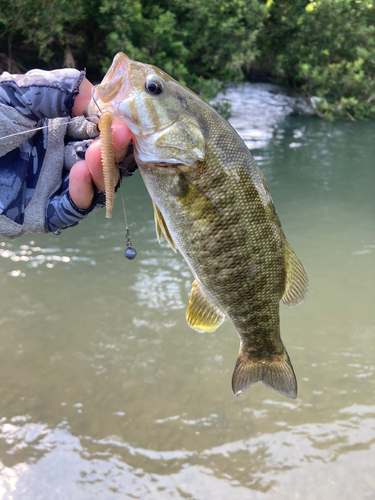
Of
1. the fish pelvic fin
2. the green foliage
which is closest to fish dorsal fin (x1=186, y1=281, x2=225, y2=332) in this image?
the fish pelvic fin

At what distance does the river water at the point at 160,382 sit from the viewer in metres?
3.84

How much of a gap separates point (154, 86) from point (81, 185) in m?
0.52

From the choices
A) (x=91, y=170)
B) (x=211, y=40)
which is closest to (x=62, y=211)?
(x=91, y=170)

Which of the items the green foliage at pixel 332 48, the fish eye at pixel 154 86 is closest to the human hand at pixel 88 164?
the fish eye at pixel 154 86

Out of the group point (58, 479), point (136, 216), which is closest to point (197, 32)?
point (136, 216)

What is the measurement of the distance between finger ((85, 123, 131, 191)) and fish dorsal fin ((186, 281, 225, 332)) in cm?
67

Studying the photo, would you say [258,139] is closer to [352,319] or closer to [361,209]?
Result: [361,209]

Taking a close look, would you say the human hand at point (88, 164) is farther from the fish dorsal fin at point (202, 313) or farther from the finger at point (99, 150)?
the fish dorsal fin at point (202, 313)

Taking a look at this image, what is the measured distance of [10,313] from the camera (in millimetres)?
5555

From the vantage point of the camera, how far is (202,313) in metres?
2.12

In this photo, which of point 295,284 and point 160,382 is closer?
point 295,284

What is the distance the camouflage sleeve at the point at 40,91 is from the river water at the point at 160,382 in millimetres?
3172

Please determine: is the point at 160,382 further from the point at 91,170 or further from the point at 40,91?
the point at 40,91

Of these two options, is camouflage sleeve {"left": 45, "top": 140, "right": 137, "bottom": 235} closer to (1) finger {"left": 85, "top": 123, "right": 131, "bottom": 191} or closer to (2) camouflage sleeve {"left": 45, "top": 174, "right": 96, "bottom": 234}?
(2) camouflage sleeve {"left": 45, "top": 174, "right": 96, "bottom": 234}
